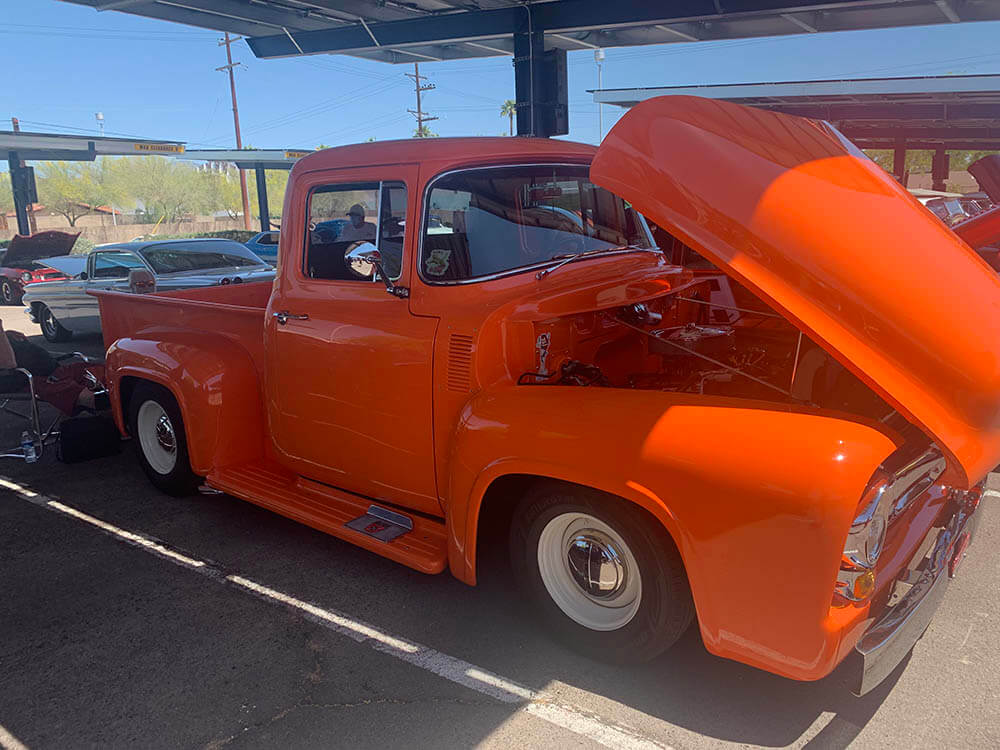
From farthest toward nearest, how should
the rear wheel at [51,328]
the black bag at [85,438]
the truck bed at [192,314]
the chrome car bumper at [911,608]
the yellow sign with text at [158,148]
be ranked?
the yellow sign with text at [158,148] < the rear wheel at [51,328] < the black bag at [85,438] < the truck bed at [192,314] < the chrome car bumper at [911,608]

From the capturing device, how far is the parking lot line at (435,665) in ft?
9.29

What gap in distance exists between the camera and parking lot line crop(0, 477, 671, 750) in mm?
2830

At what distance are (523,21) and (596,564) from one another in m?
9.21

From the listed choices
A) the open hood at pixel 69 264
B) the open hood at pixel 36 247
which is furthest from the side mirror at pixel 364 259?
the open hood at pixel 36 247

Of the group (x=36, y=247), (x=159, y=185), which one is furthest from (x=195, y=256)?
(x=159, y=185)

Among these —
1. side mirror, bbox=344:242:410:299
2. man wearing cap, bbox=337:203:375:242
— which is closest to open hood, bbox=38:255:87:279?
man wearing cap, bbox=337:203:375:242

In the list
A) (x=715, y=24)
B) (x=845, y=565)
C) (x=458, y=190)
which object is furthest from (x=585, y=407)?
(x=715, y=24)

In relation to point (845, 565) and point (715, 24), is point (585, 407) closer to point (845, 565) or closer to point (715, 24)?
point (845, 565)

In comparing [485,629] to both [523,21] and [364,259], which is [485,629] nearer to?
[364,259]

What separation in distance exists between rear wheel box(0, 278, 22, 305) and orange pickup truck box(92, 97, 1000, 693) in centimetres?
1551

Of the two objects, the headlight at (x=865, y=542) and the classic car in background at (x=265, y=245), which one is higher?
the classic car in background at (x=265, y=245)

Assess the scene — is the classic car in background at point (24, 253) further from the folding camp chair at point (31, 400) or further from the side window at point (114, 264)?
the folding camp chair at point (31, 400)

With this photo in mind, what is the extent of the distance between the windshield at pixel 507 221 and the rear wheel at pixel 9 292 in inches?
686

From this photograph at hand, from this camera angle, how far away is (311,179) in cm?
406
